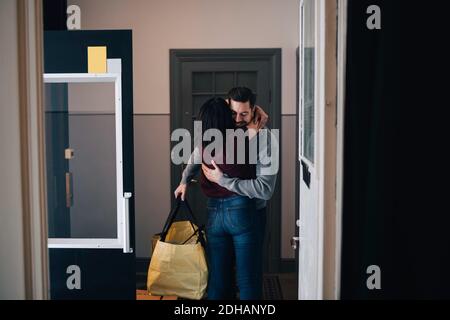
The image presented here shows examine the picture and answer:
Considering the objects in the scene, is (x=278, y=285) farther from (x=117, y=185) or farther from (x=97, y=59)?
(x=97, y=59)

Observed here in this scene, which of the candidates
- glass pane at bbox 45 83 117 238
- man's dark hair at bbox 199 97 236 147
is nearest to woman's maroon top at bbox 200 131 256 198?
man's dark hair at bbox 199 97 236 147

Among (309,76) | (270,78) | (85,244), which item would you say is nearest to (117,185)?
(85,244)

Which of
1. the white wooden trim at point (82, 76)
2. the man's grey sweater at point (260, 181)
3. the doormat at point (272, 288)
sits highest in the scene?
the white wooden trim at point (82, 76)

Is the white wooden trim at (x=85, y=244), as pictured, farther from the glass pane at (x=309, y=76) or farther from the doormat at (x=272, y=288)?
the doormat at (x=272, y=288)

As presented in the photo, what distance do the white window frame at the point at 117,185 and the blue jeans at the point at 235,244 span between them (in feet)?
1.64

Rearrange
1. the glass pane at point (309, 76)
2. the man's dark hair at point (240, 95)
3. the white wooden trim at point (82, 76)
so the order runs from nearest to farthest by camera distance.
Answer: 1. the glass pane at point (309, 76)
2. the white wooden trim at point (82, 76)
3. the man's dark hair at point (240, 95)

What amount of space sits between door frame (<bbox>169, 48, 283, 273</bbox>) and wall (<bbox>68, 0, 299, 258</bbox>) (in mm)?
50

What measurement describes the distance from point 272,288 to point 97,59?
7.53ft

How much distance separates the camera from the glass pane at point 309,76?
163 centimetres

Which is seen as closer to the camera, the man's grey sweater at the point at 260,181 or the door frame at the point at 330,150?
the door frame at the point at 330,150

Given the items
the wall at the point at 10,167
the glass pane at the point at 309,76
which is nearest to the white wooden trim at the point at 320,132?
the glass pane at the point at 309,76

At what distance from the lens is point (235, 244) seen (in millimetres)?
2650

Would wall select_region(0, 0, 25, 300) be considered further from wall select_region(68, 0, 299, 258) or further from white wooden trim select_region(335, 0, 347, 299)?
wall select_region(68, 0, 299, 258)

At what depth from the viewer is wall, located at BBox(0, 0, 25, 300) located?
112 centimetres
